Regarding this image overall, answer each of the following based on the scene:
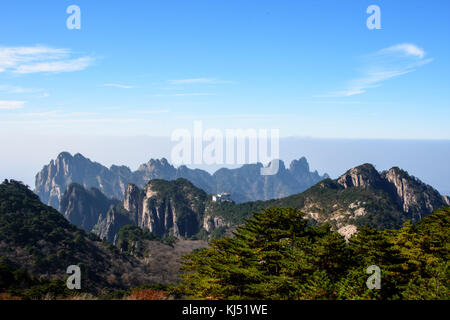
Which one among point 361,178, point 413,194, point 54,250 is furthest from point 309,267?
point 413,194

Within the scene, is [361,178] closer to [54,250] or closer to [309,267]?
[54,250]

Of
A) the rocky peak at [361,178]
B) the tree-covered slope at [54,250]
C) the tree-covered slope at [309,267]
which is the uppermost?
the rocky peak at [361,178]

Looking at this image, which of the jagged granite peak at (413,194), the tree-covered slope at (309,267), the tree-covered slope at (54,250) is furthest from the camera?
the jagged granite peak at (413,194)

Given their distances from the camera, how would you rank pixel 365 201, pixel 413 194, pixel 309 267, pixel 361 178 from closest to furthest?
pixel 309 267 < pixel 365 201 < pixel 413 194 < pixel 361 178

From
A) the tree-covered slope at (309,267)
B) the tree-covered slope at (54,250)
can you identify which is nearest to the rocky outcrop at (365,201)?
the tree-covered slope at (54,250)

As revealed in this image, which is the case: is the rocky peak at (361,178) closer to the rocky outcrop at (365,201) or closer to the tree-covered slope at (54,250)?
the rocky outcrop at (365,201)

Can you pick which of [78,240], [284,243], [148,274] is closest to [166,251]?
[148,274]

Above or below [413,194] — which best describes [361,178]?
above

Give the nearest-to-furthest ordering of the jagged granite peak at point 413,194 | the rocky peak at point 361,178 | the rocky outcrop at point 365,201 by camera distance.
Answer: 1. the rocky outcrop at point 365,201
2. the jagged granite peak at point 413,194
3. the rocky peak at point 361,178
